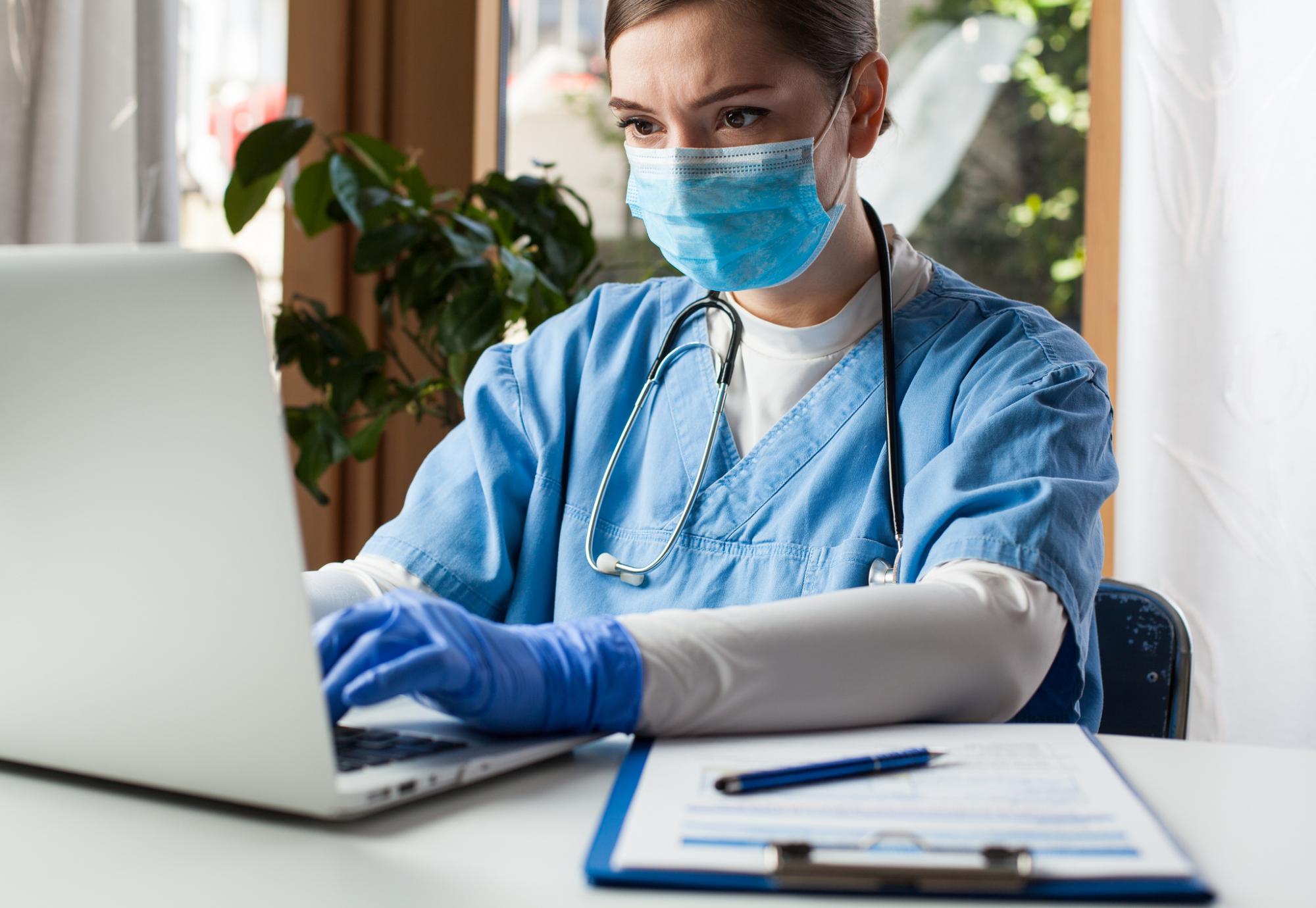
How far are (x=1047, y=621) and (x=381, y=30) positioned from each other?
1.73 m

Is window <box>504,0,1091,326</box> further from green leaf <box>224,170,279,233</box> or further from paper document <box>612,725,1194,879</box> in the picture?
paper document <box>612,725,1194,879</box>

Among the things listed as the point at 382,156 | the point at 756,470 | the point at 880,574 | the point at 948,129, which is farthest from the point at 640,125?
the point at 948,129

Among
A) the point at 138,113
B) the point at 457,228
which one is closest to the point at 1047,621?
the point at 457,228

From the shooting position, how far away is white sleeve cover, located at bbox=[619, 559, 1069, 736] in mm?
667

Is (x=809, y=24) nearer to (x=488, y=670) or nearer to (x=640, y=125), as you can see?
(x=640, y=125)

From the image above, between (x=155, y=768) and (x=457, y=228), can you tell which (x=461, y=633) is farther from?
(x=457, y=228)

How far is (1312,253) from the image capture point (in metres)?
1.49

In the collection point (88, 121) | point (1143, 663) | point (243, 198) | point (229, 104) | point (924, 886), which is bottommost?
point (1143, 663)

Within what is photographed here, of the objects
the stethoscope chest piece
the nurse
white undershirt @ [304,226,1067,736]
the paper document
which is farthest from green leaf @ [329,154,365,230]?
the paper document

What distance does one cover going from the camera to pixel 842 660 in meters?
0.70

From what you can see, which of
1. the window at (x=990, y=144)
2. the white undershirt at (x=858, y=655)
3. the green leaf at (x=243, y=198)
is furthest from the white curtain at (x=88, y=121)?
the white undershirt at (x=858, y=655)

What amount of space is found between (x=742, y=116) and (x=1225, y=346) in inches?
32.1

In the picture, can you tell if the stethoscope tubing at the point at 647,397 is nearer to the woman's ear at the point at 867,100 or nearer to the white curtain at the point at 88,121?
the woman's ear at the point at 867,100

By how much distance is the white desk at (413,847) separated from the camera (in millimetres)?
455
